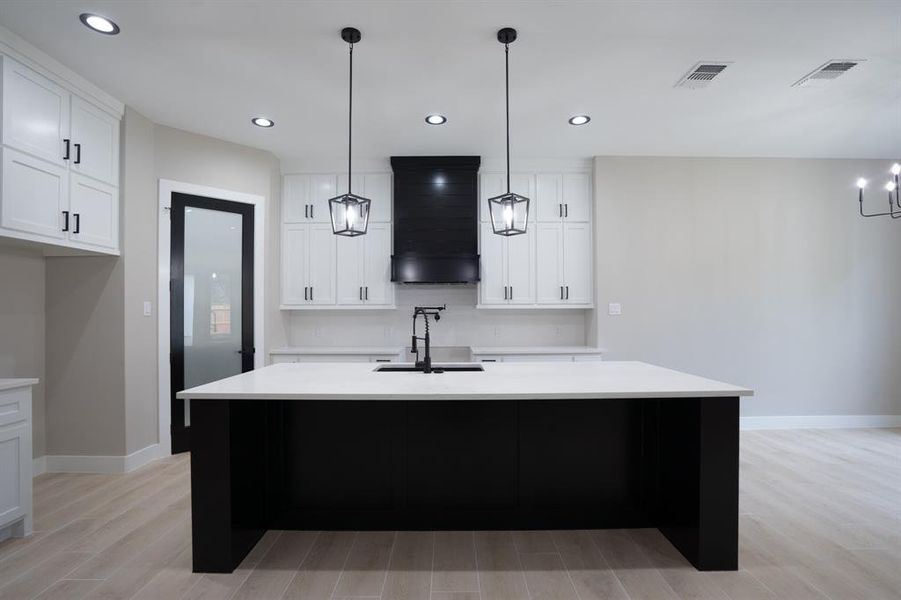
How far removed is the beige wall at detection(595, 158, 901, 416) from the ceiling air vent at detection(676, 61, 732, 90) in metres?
1.48

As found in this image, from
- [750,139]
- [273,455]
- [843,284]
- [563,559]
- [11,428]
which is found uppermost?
[750,139]

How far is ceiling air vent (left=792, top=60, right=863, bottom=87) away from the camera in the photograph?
2.93 metres

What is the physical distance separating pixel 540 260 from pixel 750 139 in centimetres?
223

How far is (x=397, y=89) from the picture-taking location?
327 centimetres

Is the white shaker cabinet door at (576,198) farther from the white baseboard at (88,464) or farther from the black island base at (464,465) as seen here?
the white baseboard at (88,464)

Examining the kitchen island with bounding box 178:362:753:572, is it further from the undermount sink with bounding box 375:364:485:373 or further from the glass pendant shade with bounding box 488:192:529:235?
the glass pendant shade with bounding box 488:192:529:235

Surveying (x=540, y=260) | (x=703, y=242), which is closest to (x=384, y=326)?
(x=540, y=260)

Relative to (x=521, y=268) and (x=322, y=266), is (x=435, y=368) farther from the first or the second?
(x=322, y=266)

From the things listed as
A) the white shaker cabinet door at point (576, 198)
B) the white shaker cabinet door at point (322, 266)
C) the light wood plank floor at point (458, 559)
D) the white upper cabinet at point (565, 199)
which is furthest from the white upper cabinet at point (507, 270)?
the light wood plank floor at point (458, 559)

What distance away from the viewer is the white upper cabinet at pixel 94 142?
3082mm

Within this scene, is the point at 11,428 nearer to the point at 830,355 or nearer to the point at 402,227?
the point at 402,227

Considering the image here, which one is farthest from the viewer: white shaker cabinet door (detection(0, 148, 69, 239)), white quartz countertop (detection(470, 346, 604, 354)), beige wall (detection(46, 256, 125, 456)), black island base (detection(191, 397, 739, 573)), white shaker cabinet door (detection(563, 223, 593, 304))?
white shaker cabinet door (detection(563, 223, 593, 304))

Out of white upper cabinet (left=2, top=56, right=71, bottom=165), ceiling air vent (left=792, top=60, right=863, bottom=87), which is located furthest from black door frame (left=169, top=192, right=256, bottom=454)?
ceiling air vent (left=792, top=60, right=863, bottom=87)

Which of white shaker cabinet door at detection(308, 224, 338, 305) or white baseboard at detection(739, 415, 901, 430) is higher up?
white shaker cabinet door at detection(308, 224, 338, 305)
